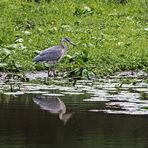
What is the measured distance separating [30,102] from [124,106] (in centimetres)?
173

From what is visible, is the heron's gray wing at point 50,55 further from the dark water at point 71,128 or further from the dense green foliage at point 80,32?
the dark water at point 71,128

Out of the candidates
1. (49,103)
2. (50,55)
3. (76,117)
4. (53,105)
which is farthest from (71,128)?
(50,55)

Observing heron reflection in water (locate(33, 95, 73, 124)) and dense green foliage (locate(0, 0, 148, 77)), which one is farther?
dense green foliage (locate(0, 0, 148, 77))

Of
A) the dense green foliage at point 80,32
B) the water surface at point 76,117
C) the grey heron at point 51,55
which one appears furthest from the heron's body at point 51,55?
the water surface at point 76,117

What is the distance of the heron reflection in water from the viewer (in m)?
13.2

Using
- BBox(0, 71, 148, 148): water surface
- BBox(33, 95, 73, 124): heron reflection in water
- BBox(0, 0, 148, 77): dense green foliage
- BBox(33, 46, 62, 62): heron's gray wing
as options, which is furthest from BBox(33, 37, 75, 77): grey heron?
BBox(33, 95, 73, 124): heron reflection in water

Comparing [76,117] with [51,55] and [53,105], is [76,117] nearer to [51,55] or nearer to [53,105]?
[53,105]

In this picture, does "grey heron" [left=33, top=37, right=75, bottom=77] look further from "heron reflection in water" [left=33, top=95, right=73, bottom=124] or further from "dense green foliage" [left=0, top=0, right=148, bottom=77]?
"heron reflection in water" [left=33, top=95, right=73, bottom=124]

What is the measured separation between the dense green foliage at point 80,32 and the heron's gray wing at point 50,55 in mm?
432

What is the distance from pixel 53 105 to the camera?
1434 cm

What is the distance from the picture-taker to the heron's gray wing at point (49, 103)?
13922 millimetres

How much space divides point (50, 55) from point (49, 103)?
18.1 ft

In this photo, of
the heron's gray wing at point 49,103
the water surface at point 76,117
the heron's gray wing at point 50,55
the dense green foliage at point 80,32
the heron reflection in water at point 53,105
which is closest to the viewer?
the water surface at point 76,117

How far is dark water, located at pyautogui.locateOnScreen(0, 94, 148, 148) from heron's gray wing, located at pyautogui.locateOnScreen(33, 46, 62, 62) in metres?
5.39
